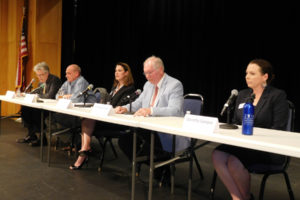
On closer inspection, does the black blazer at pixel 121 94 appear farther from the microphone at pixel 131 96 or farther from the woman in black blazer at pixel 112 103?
the microphone at pixel 131 96

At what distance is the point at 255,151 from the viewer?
6.03 feet

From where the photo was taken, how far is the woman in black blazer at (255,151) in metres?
1.78

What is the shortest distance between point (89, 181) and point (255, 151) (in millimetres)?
1493

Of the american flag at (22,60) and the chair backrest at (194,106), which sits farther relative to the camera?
the american flag at (22,60)

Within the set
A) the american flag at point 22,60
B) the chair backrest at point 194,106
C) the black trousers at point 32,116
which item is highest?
the american flag at point 22,60

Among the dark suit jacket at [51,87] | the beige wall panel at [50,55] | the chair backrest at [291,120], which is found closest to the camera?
the chair backrest at [291,120]

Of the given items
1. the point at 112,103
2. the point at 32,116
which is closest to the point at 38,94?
the point at 32,116

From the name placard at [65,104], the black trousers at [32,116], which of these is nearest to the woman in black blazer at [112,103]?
the name placard at [65,104]

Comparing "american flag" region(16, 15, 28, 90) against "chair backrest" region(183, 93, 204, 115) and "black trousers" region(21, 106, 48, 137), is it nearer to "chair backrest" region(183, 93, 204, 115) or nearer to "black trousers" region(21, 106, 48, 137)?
"black trousers" region(21, 106, 48, 137)

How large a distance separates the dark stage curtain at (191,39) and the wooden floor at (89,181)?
1.38m

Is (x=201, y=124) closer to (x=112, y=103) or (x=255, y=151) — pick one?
(x=255, y=151)

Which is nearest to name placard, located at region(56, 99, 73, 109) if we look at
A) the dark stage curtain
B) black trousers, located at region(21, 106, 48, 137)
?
black trousers, located at region(21, 106, 48, 137)

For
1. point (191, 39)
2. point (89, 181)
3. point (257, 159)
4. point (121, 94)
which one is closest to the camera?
point (257, 159)

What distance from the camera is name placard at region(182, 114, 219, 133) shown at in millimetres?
1496
